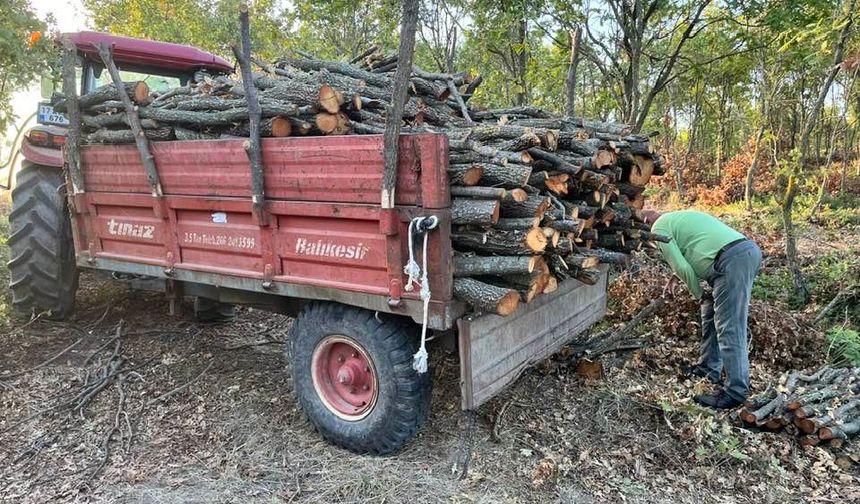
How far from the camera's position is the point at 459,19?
1095 centimetres

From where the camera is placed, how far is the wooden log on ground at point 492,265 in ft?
9.37

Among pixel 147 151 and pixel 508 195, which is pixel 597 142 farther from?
pixel 147 151

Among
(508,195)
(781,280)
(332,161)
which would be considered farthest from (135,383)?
(781,280)

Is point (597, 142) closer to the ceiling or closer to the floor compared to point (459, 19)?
closer to the floor

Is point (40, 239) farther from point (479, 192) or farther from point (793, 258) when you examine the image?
point (793, 258)

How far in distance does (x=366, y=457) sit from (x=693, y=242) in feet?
9.19

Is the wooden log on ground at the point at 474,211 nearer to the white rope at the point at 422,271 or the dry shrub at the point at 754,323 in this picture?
the white rope at the point at 422,271

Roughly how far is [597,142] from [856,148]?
18.0 m

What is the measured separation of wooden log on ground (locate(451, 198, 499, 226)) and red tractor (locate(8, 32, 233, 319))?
3213 mm

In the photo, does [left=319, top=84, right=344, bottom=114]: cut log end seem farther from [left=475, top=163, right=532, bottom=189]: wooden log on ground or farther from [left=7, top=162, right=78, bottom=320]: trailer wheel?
[left=7, top=162, right=78, bottom=320]: trailer wheel

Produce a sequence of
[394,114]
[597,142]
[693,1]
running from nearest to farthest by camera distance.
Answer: [394,114] < [597,142] < [693,1]

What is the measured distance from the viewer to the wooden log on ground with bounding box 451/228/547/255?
9.40ft

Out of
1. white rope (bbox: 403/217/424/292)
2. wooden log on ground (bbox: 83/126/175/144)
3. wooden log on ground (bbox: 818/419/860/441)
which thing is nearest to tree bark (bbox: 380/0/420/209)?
white rope (bbox: 403/217/424/292)

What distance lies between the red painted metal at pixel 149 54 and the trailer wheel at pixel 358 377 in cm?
321
